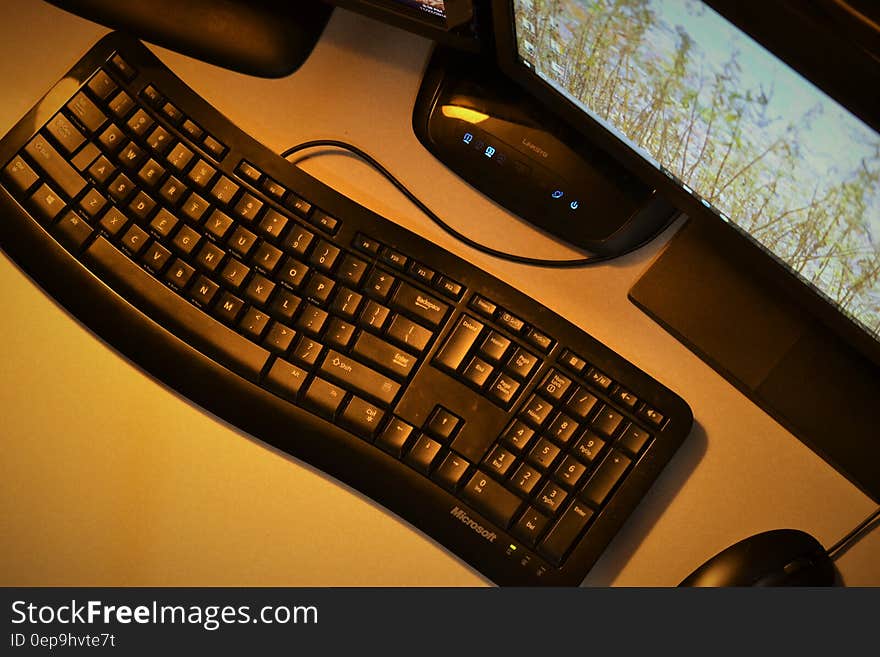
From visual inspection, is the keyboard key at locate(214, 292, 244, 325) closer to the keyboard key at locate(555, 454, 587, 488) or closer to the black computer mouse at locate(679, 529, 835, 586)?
the keyboard key at locate(555, 454, 587, 488)

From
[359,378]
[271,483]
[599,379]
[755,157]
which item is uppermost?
[755,157]

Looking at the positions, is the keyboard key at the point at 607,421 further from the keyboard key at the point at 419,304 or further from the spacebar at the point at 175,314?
the spacebar at the point at 175,314

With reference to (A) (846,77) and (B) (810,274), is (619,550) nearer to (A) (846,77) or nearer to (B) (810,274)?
(B) (810,274)

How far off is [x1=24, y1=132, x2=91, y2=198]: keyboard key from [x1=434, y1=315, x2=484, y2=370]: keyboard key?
30 centimetres

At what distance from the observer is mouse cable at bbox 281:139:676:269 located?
0.69 metres

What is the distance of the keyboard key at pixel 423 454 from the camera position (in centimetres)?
62

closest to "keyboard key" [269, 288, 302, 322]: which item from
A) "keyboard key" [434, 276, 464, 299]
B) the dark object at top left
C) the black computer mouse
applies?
"keyboard key" [434, 276, 464, 299]

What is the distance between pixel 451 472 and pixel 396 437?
5 cm

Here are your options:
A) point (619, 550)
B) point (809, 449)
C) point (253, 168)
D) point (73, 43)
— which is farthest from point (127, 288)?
point (809, 449)

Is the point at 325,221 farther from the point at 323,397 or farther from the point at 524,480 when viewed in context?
the point at 524,480

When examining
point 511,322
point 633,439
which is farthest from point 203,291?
point 633,439

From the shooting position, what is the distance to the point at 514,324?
637 millimetres

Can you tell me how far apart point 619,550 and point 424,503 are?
0.15 meters

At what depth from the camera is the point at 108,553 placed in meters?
0.64
